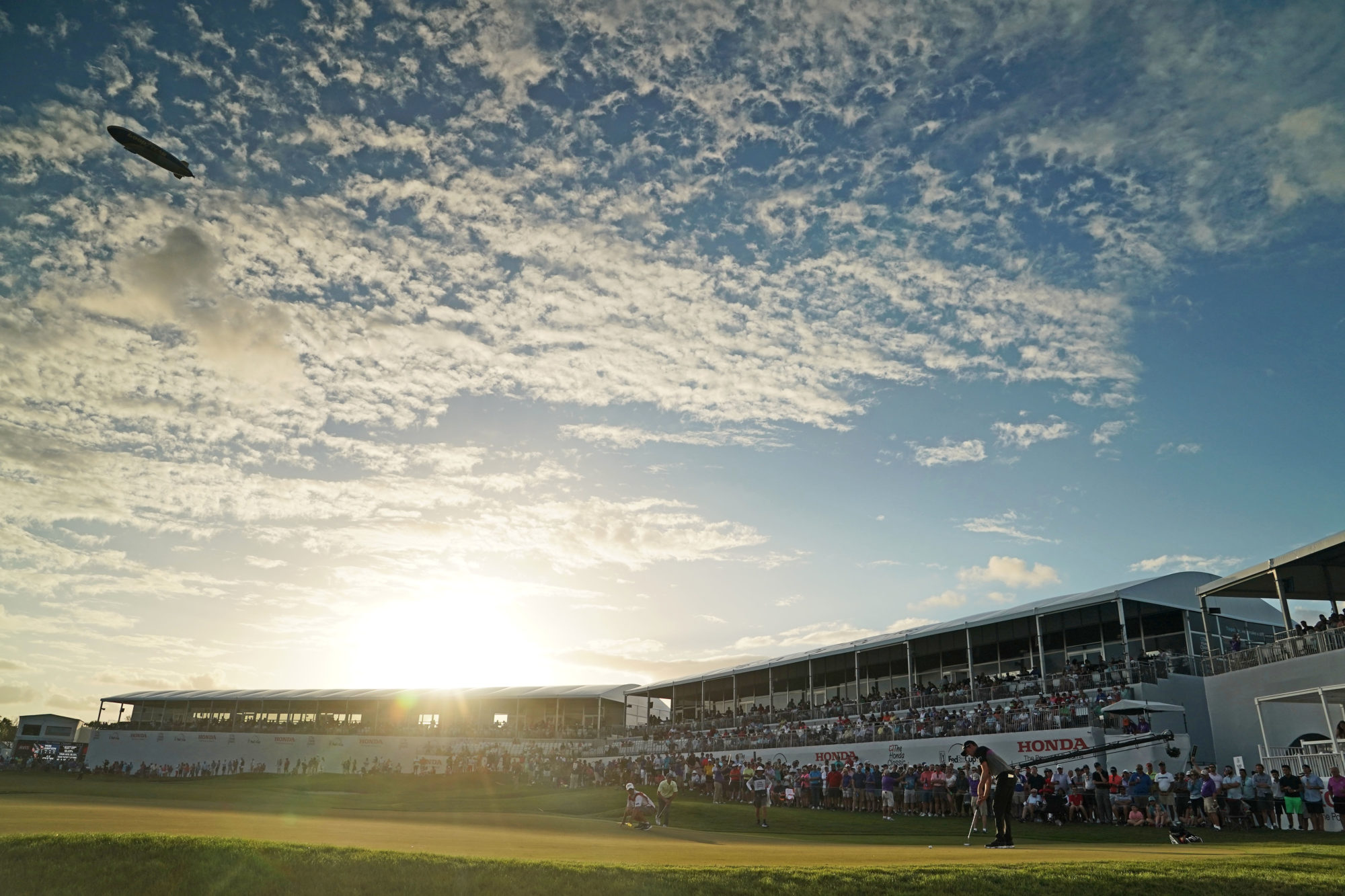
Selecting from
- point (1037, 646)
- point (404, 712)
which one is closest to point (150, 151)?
point (1037, 646)

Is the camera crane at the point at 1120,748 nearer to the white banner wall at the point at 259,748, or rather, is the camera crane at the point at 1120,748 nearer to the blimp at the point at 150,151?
the blimp at the point at 150,151

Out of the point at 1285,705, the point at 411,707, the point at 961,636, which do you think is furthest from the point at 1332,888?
the point at 411,707

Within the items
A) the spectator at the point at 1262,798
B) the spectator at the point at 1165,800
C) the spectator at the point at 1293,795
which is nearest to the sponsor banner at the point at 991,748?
the spectator at the point at 1262,798

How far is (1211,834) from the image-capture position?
19.2 metres

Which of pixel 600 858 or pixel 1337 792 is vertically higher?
pixel 1337 792

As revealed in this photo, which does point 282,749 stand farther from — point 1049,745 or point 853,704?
point 1049,745

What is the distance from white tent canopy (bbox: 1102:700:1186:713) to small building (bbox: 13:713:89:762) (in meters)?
82.4

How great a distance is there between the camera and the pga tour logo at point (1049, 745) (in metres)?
26.4

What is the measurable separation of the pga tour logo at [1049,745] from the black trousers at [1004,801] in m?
13.4

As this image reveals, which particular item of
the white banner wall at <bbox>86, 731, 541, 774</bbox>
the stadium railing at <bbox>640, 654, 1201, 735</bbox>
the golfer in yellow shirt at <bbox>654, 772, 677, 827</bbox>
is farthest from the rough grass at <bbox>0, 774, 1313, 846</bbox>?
the white banner wall at <bbox>86, 731, 541, 774</bbox>

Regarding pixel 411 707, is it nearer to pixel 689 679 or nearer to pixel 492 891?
pixel 689 679

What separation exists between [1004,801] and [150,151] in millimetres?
20197

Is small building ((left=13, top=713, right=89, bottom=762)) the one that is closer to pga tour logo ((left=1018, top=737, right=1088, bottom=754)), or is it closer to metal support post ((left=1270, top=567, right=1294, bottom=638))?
pga tour logo ((left=1018, top=737, right=1088, bottom=754))

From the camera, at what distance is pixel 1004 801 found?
45.6 ft
